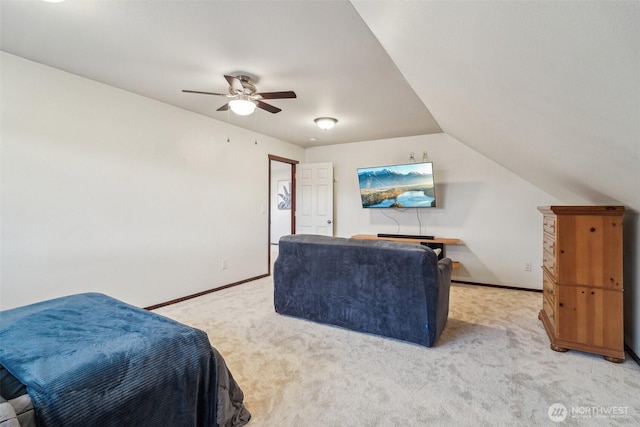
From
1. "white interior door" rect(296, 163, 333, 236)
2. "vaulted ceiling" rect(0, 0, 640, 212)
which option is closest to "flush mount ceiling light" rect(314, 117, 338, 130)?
"vaulted ceiling" rect(0, 0, 640, 212)

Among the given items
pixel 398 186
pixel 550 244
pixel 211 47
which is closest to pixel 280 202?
pixel 398 186

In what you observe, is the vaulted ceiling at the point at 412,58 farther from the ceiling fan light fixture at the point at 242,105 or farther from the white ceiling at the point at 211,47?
the ceiling fan light fixture at the point at 242,105

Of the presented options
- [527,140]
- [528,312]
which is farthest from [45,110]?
[528,312]

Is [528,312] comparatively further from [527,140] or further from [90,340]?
[90,340]

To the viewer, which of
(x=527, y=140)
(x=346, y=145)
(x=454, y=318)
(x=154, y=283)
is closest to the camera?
(x=527, y=140)

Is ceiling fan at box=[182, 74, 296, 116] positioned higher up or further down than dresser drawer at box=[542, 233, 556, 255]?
higher up

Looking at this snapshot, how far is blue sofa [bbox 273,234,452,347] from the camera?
2.43 m

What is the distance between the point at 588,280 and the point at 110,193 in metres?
4.33

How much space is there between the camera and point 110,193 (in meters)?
3.05

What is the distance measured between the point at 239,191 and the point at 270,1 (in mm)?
3070

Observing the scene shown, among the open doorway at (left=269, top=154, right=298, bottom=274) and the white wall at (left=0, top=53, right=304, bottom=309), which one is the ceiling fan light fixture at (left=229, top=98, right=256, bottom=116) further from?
the open doorway at (left=269, top=154, right=298, bottom=274)

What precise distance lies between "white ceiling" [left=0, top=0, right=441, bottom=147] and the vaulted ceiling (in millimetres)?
12

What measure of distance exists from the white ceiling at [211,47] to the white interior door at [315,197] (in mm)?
2008

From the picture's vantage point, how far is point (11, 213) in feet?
7.98
